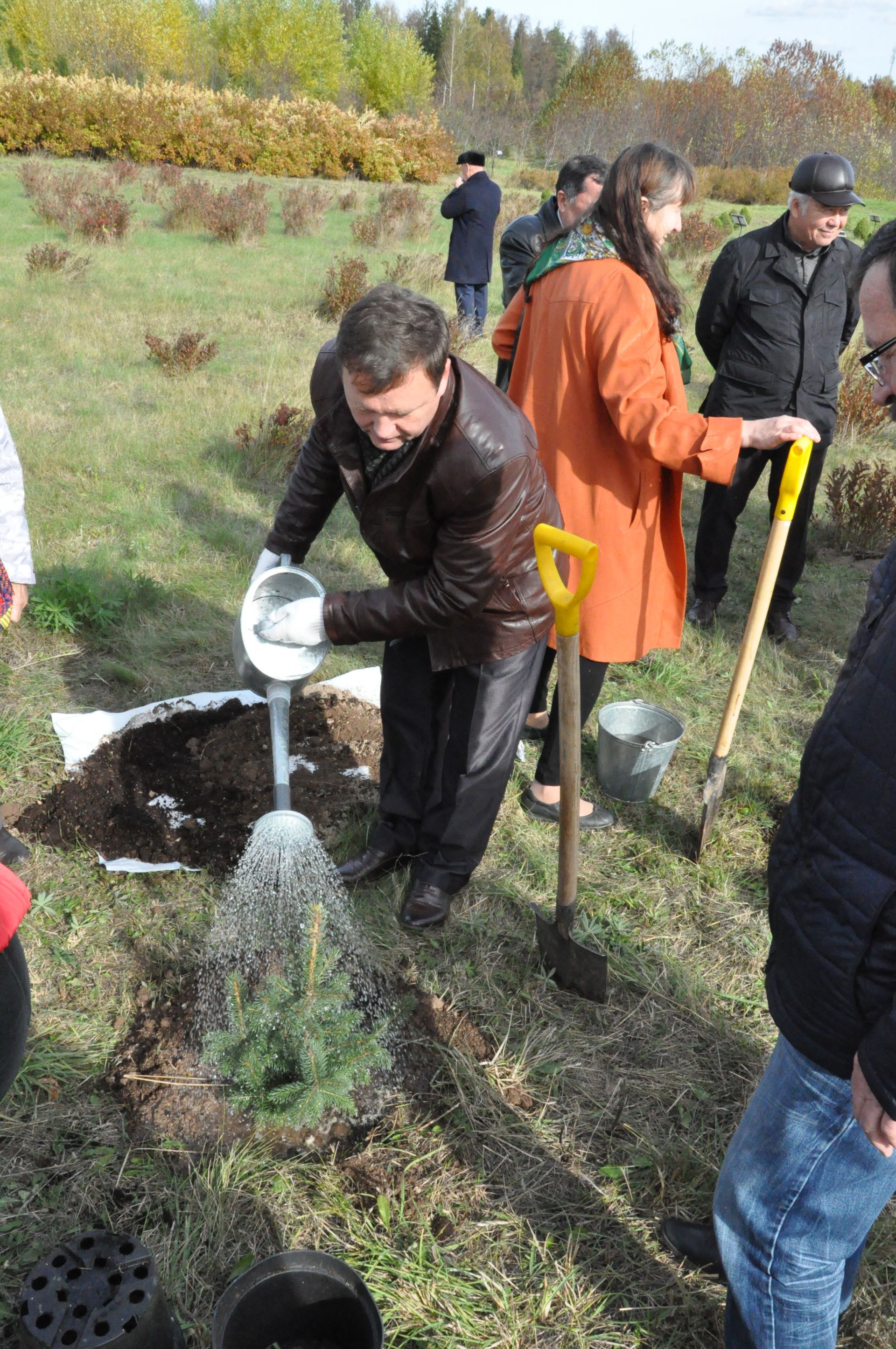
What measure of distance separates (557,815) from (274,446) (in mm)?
3782

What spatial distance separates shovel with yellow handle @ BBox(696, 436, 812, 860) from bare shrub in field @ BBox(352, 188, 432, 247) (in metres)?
12.6

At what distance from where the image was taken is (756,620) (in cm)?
263

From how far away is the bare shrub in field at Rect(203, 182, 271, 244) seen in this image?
13.3 meters

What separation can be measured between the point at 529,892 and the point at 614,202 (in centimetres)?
204

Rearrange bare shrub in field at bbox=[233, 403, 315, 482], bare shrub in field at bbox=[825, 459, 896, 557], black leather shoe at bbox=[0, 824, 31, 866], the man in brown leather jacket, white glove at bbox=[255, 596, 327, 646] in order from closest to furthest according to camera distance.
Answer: the man in brown leather jacket < white glove at bbox=[255, 596, 327, 646] < black leather shoe at bbox=[0, 824, 31, 866] < bare shrub in field at bbox=[825, 459, 896, 557] < bare shrub in field at bbox=[233, 403, 315, 482]

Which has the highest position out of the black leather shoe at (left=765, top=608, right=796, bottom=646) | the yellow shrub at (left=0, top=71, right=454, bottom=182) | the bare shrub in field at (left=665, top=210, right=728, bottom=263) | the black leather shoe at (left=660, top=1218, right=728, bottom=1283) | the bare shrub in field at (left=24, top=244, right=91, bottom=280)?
the yellow shrub at (left=0, top=71, right=454, bottom=182)

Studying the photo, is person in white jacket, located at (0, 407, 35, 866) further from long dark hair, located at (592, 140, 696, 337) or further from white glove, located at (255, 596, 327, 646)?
long dark hair, located at (592, 140, 696, 337)

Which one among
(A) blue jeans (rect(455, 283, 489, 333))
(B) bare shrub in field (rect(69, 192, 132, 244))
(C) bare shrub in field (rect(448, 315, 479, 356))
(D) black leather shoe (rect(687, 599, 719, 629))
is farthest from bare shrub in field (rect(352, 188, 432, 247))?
(D) black leather shoe (rect(687, 599, 719, 629))

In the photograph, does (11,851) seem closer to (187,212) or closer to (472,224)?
(472,224)

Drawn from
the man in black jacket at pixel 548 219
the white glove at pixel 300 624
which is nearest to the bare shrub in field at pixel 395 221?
the man in black jacket at pixel 548 219

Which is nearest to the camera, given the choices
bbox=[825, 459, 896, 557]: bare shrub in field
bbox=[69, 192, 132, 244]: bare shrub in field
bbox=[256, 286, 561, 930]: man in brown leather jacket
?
bbox=[256, 286, 561, 930]: man in brown leather jacket

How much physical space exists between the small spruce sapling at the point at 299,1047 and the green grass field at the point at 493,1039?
197 mm

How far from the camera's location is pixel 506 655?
2422 millimetres

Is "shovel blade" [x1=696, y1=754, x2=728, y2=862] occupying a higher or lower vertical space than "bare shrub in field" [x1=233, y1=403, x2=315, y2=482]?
lower
